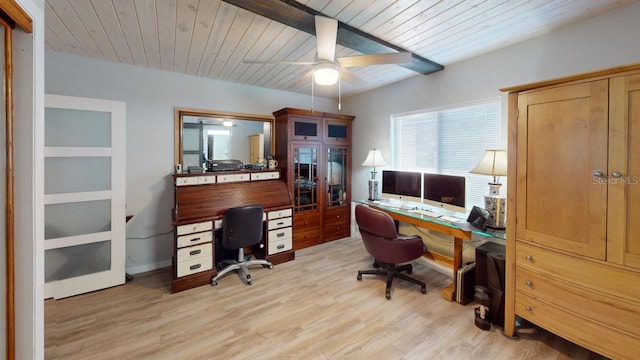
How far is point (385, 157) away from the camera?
380cm

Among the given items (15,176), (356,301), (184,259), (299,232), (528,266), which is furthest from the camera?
(299,232)

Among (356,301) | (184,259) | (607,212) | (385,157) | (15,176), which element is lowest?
(356,301)

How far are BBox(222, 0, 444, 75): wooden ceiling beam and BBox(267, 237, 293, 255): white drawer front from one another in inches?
95.3

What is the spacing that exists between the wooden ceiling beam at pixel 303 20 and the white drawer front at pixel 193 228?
6.82 ft

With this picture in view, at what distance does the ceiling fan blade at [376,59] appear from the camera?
6.09 ft

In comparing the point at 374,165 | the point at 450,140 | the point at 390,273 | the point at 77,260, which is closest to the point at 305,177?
the point at 374,165

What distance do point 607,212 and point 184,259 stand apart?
3.37 meters

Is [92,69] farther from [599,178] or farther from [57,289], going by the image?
[599,178]

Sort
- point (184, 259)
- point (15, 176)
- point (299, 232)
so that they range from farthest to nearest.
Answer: point (299, 232) < point (184, 259) < point (15, 176)

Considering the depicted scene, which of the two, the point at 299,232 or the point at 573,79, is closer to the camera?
the point at 573,79

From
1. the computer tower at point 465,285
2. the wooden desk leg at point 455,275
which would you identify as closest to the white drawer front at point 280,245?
the wooden desk leg at point 455,275

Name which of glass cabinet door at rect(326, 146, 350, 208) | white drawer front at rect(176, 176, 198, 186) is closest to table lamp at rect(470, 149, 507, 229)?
glass cabinet door at rect(326, 146, 350, 208)

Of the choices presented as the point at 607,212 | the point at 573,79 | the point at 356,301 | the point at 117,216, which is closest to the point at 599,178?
the point at 607,212

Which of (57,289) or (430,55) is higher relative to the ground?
(430,55)
